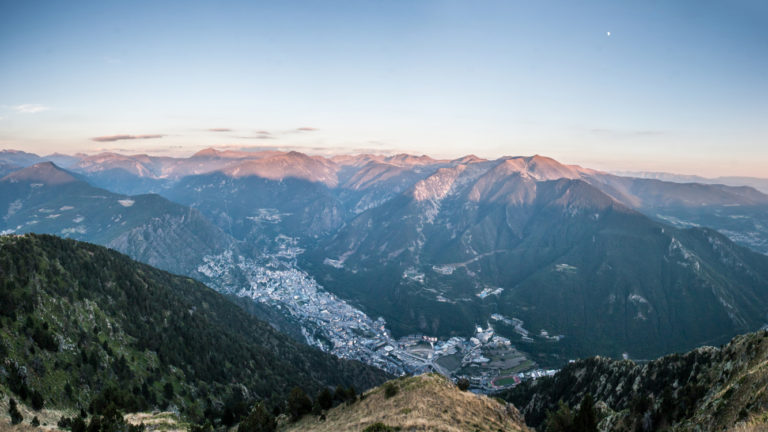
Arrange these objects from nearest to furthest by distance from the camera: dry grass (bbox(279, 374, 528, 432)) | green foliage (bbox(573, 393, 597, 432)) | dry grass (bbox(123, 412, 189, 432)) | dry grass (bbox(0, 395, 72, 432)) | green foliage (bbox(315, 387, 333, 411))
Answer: dry grass (bbox(0, 395, 72, 432)) < dry grass (bbox(279, 374, 528, 432)) < green foliage (bbox(573, 393, 597, 432)) < dry grass (bbox(123, 412, 189, 432)) < green foliage (bbox(315, 387, 333, 411))

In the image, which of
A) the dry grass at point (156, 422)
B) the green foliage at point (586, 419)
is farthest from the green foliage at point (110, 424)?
the green foliage at point (586, 419)

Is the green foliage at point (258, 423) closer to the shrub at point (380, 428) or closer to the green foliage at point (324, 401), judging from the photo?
the green foliage at point (324, 401)

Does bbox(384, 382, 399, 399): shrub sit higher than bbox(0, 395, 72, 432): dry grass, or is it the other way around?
bbox(0, 395, 72, 432): dry grass

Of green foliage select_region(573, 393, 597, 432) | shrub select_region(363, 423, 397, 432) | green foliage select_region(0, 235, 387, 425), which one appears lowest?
green foliage select_region(0, 235, 387, 425)

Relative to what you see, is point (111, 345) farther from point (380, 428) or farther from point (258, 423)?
point (380, 428)

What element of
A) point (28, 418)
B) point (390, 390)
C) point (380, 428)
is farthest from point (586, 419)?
point (28, 418)

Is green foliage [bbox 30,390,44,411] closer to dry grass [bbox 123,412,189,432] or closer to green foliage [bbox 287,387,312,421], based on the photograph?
dry grass [bbox 123,412,189,432]

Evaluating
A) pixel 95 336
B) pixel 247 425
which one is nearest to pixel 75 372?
pixel 95 336

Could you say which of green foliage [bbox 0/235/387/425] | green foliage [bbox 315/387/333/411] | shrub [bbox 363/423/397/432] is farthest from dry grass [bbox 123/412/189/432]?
shrub [bbox 363/423/397/432]

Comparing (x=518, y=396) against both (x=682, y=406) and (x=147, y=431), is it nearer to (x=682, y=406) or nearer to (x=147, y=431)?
(x=682, y=406)

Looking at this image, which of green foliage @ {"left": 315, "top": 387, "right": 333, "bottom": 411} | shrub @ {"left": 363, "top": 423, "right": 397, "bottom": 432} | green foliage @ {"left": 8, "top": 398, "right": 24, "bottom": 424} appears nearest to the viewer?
shrub @ {"left": 363, "top": 423, "right": 397, "bottom": 432}
